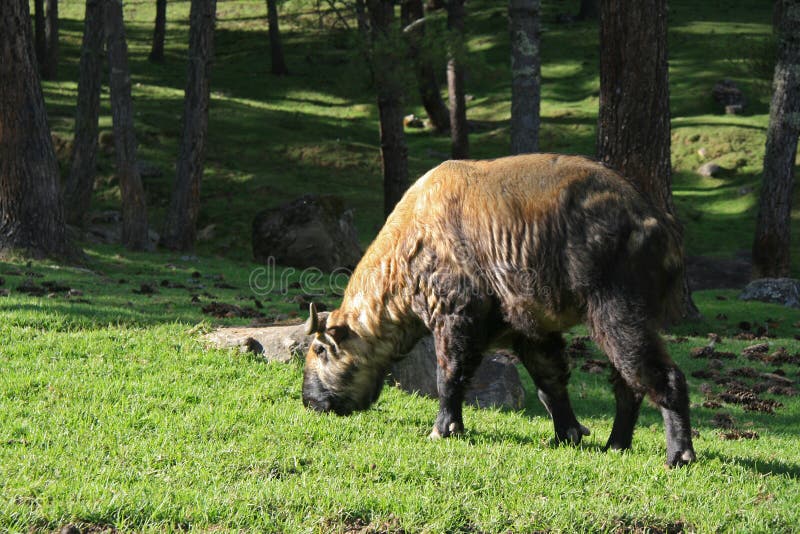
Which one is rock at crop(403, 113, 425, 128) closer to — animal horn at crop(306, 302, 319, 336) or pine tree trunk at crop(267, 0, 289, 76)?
pine tree trunk at crop(267, 0, 289, 76)

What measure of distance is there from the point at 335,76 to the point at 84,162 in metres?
23.6

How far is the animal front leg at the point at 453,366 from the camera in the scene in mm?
7652

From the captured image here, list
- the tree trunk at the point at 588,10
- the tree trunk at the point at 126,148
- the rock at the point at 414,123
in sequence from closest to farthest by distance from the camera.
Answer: the tree trunk at the point at 126,148 < the rock at the point at 414,123 < the tree trunk at the point at 588,10

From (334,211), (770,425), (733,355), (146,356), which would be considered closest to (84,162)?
(334,211)

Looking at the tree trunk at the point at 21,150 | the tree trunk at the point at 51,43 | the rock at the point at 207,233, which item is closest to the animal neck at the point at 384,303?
the tree trunk at the point at 21,150

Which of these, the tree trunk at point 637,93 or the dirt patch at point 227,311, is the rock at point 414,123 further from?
the dirt patch at point 227,311

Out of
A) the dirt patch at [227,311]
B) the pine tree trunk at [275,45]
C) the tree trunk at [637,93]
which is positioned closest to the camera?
the dirt patch at [227,311]

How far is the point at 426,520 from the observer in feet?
19.2

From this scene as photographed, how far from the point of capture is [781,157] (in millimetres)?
21266

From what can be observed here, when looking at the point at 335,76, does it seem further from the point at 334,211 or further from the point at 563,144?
the point at 334,211

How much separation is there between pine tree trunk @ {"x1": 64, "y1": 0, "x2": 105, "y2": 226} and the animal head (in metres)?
19.0

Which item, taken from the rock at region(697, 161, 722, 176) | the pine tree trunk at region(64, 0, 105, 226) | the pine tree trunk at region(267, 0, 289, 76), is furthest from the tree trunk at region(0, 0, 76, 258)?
the pine tree trunk at region(267, 0, 289, 76)

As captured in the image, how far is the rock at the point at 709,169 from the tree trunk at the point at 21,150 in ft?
81.8

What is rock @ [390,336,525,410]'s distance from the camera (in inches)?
395
